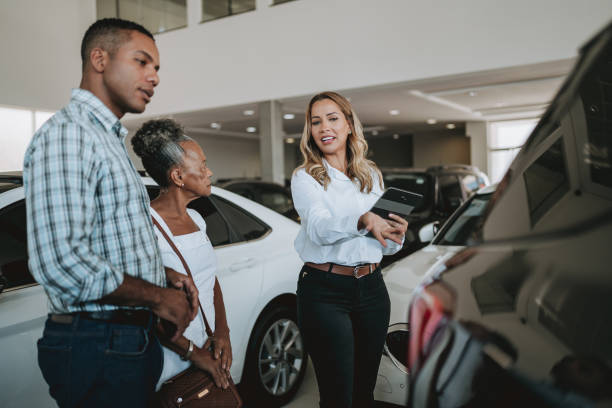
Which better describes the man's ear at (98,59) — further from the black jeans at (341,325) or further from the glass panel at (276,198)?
the glass panel at (276,198)

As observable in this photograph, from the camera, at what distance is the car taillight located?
99 centimetres

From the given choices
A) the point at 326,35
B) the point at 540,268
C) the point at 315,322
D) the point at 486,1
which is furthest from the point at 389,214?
the point at 326,35

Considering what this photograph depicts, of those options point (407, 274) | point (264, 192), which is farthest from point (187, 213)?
point (264, 192)

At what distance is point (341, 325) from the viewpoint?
1800 millimetres

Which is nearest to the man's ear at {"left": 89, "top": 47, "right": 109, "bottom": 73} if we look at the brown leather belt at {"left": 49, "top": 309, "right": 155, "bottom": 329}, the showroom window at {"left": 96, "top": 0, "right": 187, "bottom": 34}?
the brown leather belt at {"left": 49, "top": 309, "right": 155, "bottom": 329}

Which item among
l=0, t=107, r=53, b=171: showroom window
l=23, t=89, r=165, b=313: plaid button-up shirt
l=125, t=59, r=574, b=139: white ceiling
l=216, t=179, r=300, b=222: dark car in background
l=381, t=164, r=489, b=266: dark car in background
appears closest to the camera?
l=23, t=89, r=165, b=313: plaid button-up shirt

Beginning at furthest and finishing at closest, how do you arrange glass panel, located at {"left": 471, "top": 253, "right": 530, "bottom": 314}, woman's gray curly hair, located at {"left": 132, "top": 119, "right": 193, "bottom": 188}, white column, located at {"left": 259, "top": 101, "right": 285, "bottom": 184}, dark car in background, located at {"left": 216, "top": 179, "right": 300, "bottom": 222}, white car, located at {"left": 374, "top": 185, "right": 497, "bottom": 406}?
white column, located at {"left": 259, "top": 101, "right": 285, "bottom": 184} < dark car in background, located at {"left": 216, "top": 179, "right": 300, "bottom": 222} < white car, located at {"left": 374, "top": 185, "right": 497, "bottom": 406} < woman's gray curly hair, located at {"left": 132, "top": 119, "right": 193, "bottom": 188} < glass panel, located at {"left": 471, "top": 253, "right": 530, "bottom": 314}

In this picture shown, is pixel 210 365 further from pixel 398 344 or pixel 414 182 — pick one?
pixel 414 182

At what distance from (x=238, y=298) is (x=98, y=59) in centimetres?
157

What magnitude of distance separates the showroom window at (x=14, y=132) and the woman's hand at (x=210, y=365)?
12.5 m

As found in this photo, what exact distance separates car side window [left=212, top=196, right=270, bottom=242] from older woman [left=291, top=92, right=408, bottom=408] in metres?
0.94

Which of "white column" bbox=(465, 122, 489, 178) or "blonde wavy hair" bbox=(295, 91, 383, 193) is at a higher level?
"white column" bbox=(465, 122, 489, 178)

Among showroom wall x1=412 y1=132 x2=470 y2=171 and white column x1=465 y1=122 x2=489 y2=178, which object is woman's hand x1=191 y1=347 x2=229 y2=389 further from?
showroom wall x1=412 y1=132 x2=470 y2=171

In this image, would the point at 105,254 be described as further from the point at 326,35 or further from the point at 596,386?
the point at 326,35
